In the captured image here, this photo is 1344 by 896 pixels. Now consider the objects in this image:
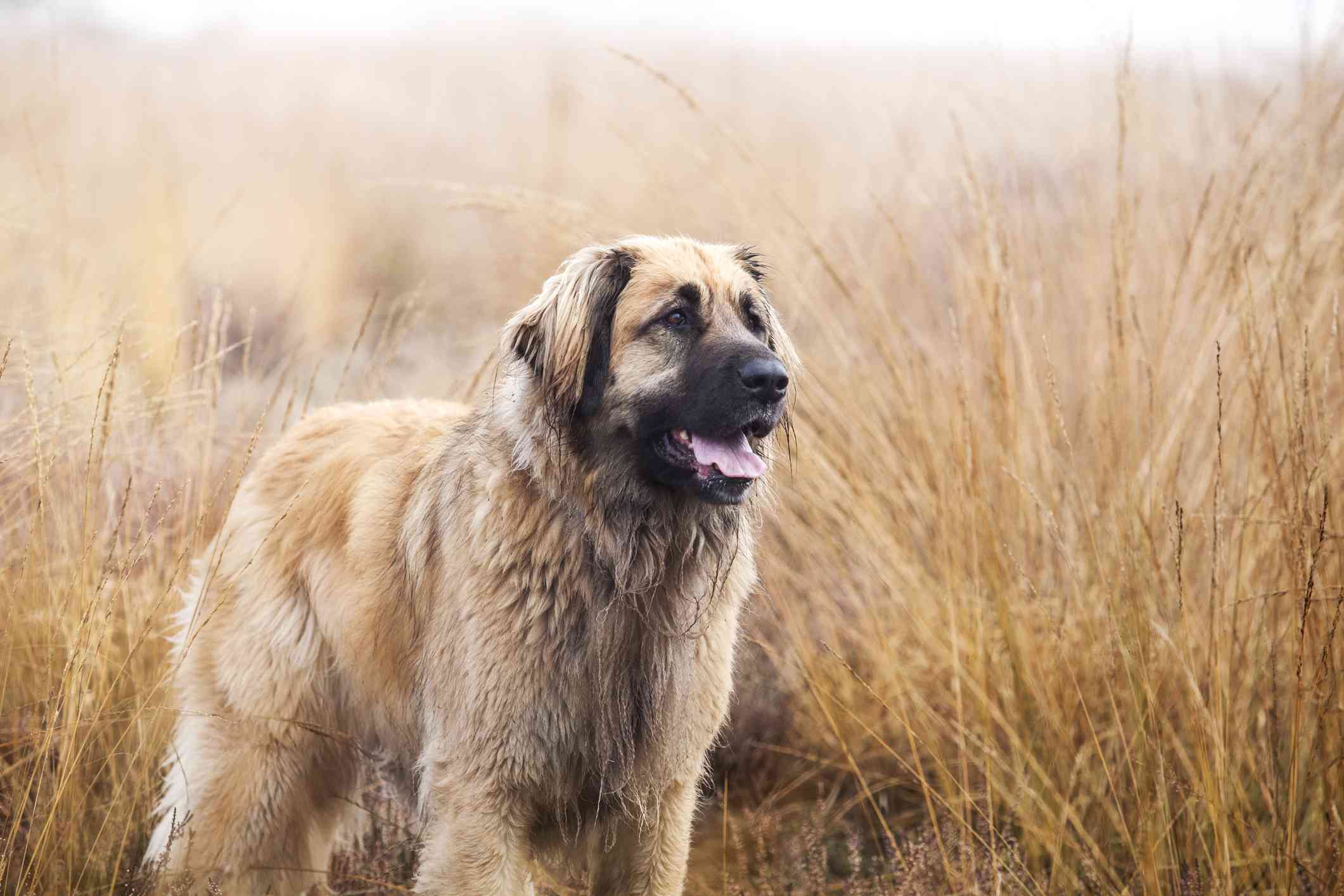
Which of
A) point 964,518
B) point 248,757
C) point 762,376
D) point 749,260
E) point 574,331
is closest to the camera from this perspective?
point 762,376

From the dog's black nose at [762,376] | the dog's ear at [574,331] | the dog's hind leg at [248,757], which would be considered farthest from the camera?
the dog's hind leg at [248,757]

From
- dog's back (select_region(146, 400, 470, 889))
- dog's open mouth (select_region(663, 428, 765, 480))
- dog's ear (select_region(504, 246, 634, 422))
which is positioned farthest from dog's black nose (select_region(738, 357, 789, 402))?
dog's back (select_region(146, 400, 470, 889))

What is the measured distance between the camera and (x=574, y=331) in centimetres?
236

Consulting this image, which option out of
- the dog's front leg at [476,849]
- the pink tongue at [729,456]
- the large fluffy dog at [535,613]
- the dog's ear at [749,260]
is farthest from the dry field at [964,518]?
the dog's ear at [749,260]

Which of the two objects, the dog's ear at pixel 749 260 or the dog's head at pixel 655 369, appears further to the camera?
the dog's ear at pixel 749 260

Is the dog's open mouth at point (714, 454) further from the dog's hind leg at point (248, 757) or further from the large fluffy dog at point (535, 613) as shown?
the dog's hind leg at point (248, 757)

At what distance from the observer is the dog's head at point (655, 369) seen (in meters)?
2.27

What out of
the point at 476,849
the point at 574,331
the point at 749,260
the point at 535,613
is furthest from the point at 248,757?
the point at 749,260

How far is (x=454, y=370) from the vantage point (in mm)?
7043

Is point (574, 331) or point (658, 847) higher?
point (574, 331)

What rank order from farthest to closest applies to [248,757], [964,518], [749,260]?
[964,518]
[749,260]
[248,757]

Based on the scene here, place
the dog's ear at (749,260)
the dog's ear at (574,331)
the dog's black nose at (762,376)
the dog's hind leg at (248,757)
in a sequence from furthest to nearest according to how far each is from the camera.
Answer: the dog's ear at (749,260)
the dog's hind leg at (248,757)
the dog's ear at (574,331)
the dog's black nose at (762,376)

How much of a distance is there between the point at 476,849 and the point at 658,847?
1.45 feet

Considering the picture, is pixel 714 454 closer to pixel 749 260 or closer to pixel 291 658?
pixel 749 260
